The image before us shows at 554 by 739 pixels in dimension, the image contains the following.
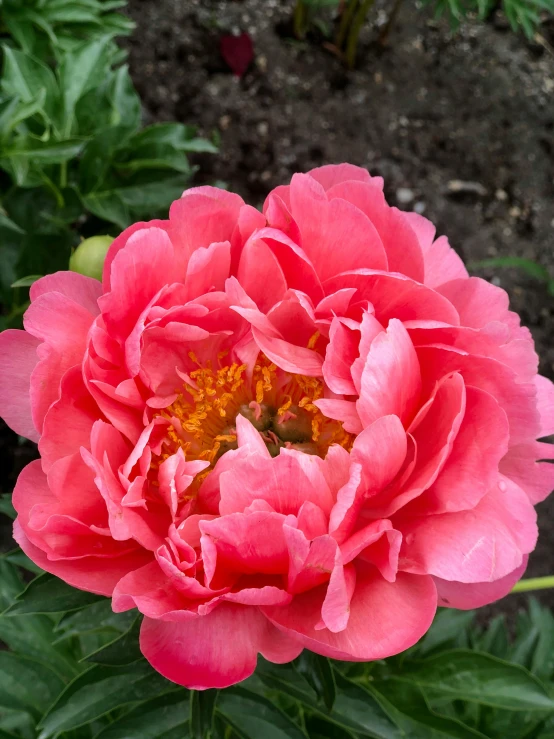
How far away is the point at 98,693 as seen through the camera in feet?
3.13

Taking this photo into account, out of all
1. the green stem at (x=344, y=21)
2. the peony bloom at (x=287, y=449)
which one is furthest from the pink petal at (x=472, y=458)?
the green stem at (x=344, y=21)

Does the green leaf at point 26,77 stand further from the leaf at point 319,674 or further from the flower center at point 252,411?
the leaf at point 319,674

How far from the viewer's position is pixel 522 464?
85 centimetres

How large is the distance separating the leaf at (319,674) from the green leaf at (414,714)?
0.21m

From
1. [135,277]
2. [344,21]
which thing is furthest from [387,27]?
[135,277]

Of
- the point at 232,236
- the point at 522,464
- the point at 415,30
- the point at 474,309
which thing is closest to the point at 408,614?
the point at 522,464

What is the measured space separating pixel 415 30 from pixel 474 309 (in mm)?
2506

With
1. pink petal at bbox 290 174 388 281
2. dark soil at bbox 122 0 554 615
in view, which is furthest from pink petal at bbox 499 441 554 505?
dark soil at bbox 122 0 554 615

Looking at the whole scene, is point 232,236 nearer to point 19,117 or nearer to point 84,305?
point 84,305

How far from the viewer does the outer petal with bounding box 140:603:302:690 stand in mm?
743

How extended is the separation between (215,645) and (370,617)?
0.54 feet

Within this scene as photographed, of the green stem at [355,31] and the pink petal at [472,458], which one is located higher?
the pink petal at [472,458]

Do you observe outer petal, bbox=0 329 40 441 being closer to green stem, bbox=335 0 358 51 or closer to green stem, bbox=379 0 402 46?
green stem, bbox=335 0 358 51

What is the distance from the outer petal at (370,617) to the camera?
732 mm
